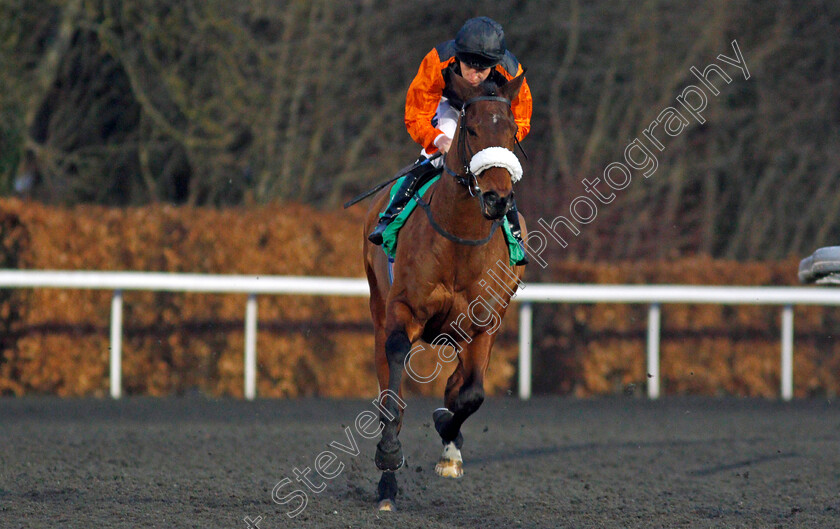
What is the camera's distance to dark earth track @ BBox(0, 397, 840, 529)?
478 centimetres

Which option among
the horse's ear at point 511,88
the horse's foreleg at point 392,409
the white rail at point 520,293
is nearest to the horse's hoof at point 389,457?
the horse's foreleg at point 392,409

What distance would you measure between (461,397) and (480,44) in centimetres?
159

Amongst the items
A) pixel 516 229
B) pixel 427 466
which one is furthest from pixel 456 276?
pixel 427 466

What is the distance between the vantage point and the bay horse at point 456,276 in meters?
4.56

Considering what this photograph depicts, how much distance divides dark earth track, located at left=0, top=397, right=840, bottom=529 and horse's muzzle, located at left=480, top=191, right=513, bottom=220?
1.29 meters

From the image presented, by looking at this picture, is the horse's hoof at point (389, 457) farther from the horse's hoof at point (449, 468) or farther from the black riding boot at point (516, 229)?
the black riding boot at point (516, 229)

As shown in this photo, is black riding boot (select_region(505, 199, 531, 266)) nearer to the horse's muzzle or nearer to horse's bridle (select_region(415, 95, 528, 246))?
horse's bridle (select_region(415, 95, 528, 246))

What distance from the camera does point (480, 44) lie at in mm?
5000

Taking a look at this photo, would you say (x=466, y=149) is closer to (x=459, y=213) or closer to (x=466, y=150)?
(x=466, y=150)

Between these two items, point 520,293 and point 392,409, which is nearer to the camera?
point 392,409

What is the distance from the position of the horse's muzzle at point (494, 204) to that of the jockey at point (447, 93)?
0.78 metres

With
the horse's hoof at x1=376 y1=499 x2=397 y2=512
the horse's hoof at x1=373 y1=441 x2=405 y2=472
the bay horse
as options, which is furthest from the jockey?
the horse's hoof at x1=376 y1=499 x2=397 y2=512

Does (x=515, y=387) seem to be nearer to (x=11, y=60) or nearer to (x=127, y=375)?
(x=127, y=375)

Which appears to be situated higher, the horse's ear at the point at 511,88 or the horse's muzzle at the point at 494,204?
the horse's ear at the point at 511,88
